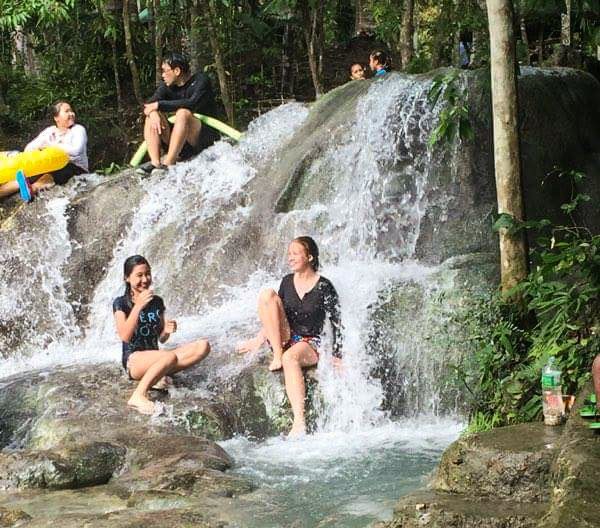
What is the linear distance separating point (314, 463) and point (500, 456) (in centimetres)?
177

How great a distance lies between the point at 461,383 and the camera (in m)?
7.29

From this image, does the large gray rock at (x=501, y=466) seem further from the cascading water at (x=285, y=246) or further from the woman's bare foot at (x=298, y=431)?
the woman's bare foot at (x=298, y=431)

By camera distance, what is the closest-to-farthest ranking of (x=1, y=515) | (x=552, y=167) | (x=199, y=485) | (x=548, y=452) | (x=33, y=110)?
(x=548, y=452) < (x=1, y=515) < (x=199, y=485) < (x=552, y=167) < (x=33, y=110)

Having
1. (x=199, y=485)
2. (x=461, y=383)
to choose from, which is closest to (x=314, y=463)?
(x=199, y=485)

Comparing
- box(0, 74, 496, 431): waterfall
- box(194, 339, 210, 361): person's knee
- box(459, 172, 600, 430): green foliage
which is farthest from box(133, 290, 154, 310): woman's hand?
box(459, 172, 600, 430): green foliage

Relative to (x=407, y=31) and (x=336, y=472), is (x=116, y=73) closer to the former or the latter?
(x=407, y=31)

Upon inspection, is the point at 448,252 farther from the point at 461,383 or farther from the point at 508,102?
the point at 508,102

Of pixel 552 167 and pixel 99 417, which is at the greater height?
pixel 552 167

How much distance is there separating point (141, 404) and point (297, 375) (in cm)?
101

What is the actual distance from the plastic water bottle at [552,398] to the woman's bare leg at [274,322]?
2149 mm

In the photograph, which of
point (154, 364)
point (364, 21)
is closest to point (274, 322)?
point (154, 364)

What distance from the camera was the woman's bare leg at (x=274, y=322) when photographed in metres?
7.30

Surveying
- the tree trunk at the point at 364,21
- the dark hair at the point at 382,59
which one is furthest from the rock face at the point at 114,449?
the tree trunk at the point at 364,21

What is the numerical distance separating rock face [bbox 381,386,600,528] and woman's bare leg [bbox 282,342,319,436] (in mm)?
2096
